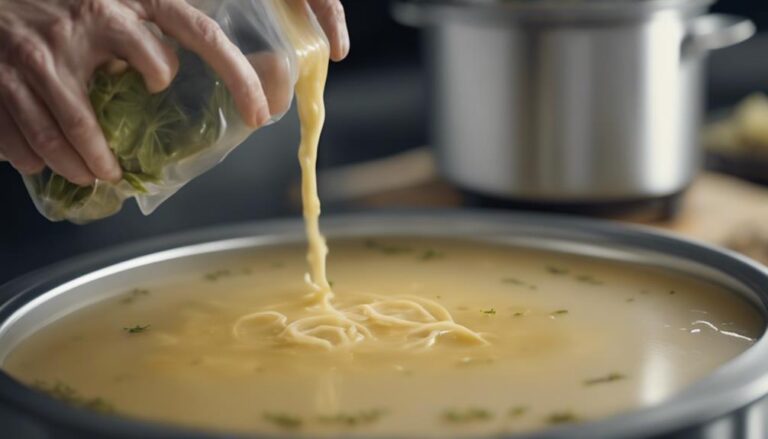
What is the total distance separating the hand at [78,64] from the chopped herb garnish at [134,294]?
497 millimetres

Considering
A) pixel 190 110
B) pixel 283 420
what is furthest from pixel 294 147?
pixel 283 420

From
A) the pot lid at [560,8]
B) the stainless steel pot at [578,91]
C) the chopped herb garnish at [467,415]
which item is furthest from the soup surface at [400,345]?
the pot lid at [560,8]

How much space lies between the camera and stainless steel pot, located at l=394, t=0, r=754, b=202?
3.29 metres

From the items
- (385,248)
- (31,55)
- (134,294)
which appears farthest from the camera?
(385,248)

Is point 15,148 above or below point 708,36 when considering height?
above

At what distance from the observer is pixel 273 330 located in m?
2.04

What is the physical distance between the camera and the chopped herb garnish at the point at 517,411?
5.24ft

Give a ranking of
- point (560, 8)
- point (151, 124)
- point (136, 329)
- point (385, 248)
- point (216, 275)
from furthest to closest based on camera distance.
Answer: point (560, 8)
point (385, 248)
point (216, 275)
point (136, 329)
point (151, 124)

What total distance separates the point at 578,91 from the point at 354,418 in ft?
6.41

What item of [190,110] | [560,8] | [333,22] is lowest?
[560,8]

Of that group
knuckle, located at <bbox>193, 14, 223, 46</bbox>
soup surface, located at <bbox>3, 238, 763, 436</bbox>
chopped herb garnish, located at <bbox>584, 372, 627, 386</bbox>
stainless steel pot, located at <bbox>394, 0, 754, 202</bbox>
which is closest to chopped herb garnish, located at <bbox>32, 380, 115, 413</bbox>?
soup surface, located at <bbox>3, 238, 763, 436</bbox>

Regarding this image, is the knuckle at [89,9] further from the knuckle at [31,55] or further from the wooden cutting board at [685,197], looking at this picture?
the wooden cutting board at [685,197]

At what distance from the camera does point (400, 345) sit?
193 cm

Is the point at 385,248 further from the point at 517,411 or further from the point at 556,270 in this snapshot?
the point at 517,411
